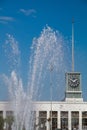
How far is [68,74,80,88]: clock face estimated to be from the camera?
115375mm

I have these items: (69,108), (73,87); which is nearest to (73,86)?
(73,87)

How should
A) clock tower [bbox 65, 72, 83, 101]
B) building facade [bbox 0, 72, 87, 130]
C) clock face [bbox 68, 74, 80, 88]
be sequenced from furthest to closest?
clock face [bbox 68, 74, 80, 88]
clock tower [bbox 65, 72, 83, 101]
building facade [bbox 0, 72, 87, 130]

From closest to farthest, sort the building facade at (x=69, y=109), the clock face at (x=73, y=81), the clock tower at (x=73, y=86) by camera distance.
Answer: the building facade at (x=69, y=109) < the clock tower at (x=73, y=86) < the clock face at (x=73, y=81)

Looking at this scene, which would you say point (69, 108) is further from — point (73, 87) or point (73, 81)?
point (73, 81)

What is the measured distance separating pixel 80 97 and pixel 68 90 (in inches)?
125

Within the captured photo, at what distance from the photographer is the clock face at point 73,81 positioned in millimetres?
115375

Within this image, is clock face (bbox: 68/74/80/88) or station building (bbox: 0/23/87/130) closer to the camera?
station building (bbox: 0/23/87/130)

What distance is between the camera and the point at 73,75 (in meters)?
116

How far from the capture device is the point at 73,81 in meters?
116

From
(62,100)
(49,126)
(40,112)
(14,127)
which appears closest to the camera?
(14,127)

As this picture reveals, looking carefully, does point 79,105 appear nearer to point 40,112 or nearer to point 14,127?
point 40,112

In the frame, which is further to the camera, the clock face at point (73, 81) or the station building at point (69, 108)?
the clock face at point (73, 81)

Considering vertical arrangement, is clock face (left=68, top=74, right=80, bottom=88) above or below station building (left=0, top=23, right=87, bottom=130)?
above

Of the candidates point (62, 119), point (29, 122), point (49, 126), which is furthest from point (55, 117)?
point (29, 122)
